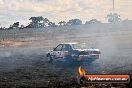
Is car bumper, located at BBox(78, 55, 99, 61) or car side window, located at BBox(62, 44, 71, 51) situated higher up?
car side window, located at BBox(62, 44, 71, 51)

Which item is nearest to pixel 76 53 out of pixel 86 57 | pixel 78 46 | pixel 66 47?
pixel 86 57

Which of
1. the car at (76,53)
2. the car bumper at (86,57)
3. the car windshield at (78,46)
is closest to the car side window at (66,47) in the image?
the car at (76,53)

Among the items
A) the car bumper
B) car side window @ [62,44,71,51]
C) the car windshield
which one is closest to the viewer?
the car bumper

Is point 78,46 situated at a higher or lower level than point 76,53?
higher

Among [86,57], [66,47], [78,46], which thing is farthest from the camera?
[66,47]

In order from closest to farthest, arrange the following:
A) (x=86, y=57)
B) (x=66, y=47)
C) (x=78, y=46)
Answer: (x=86, y=57)
(x=78, y=46)
(x=66, y=47)

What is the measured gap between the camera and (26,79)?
51.7 ft

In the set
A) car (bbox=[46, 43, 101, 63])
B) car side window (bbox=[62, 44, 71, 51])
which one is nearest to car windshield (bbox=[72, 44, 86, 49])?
car (bbox=[46, 43, 101, 63])

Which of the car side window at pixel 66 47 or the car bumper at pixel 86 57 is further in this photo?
the car side window at pixel 66 47

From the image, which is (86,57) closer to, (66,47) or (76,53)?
(76,53)

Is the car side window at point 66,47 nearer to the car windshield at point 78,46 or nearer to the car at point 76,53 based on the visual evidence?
the car at point 76,53

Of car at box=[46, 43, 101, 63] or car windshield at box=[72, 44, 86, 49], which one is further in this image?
car windshield at box=[72, 44, 86, 49]

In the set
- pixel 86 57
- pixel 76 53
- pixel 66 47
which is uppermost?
pixel 66 47

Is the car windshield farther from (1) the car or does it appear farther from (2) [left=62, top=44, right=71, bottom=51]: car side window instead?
(2) [left=62, top=44, right=71, bottom=51]: car side window
